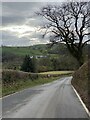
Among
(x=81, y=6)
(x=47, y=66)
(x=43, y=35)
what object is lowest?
(x=47, y=66)

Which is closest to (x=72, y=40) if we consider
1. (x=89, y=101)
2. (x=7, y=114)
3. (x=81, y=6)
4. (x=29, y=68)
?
(x=81, y=6)

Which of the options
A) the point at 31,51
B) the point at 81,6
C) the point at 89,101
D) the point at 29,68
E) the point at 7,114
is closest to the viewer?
the point at 7,114

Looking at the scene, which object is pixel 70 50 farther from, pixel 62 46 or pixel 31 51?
pixel 31 51

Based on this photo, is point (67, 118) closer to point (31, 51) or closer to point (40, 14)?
point (40, 14)

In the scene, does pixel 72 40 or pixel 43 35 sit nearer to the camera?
pixel 72 40

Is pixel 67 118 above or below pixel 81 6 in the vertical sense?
below

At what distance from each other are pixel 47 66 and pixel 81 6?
94.1 m

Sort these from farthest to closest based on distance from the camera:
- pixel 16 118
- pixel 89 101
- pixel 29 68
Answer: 1. pixel 29 68
2. pixel 89 101
3. pixel 16 118

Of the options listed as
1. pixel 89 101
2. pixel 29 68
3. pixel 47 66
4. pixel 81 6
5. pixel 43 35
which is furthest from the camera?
pixel 47 66

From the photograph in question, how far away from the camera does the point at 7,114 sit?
1414cm

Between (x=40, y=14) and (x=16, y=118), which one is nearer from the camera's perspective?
(x=16, y=118)

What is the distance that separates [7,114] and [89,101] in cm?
545

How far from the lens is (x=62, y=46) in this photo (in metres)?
54.1

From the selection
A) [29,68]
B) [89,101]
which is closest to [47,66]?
[29,68]
